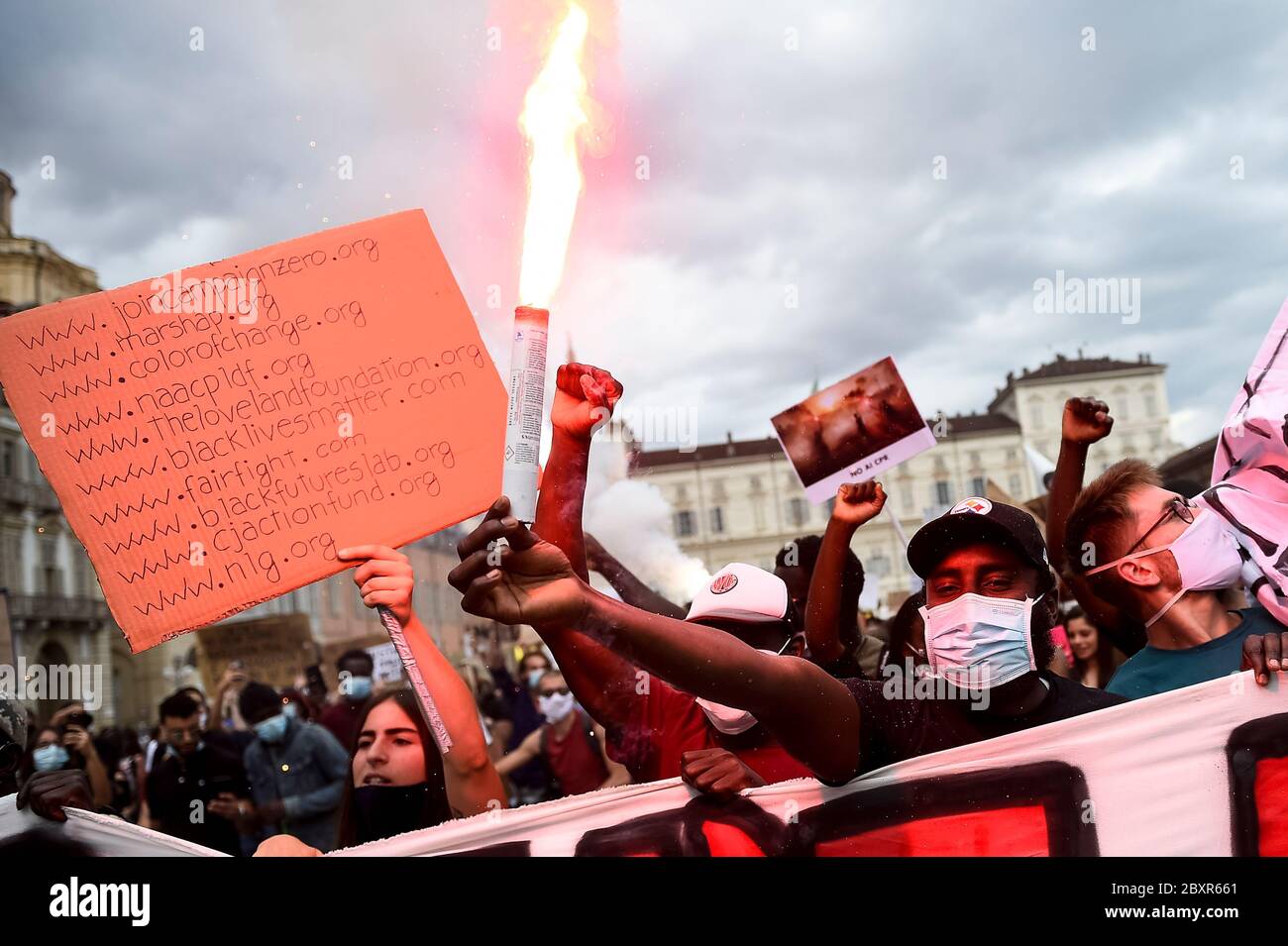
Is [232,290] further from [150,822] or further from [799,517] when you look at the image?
[799,517]

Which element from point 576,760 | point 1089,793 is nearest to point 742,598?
point 1089,793

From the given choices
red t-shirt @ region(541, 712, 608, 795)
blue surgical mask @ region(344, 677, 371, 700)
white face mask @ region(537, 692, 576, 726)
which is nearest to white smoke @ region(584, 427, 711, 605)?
white face mask @ region(537, 692, 576, 726)

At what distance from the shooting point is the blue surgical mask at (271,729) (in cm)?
650

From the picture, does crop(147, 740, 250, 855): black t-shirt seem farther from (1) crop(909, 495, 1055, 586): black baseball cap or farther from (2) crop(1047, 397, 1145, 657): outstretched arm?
(1) crop(909, 495, 1055, 586): black baseball cap

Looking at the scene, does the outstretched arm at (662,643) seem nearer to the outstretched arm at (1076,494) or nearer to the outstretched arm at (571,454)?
the outstretched arm at (571,454)

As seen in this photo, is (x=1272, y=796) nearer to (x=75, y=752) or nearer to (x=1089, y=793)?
(x=1089, y=793)

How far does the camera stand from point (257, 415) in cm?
275

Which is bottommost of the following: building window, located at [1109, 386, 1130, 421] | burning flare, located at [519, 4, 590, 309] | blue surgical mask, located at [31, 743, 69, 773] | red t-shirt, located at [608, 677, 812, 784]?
blue surgical mask, located at [31, 743, 69, 773]

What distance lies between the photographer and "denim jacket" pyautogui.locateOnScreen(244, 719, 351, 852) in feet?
19.8

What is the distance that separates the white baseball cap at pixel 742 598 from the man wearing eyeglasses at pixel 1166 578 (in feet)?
3.03

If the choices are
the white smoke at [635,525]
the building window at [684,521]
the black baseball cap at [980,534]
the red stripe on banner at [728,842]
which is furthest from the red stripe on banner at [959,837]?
the building window at [684,521]

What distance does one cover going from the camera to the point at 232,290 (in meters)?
2.75

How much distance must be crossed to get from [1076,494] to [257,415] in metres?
2.67

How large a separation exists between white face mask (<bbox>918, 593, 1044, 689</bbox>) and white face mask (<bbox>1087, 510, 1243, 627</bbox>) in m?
0.57
